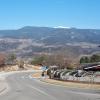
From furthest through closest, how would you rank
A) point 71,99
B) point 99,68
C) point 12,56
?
point 12,56 < point 99,68 < point 71,99

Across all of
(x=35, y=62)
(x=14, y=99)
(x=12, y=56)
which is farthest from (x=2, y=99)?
(x=35, y=62)

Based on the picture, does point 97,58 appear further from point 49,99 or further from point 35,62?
point 49,99

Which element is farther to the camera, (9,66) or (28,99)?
(9,66)

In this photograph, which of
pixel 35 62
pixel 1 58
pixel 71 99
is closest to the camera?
pixel 71 99

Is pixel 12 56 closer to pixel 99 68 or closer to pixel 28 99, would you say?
pixel 99 68

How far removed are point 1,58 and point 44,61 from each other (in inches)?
1313

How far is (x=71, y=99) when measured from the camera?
28547mm

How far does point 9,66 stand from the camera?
513 feet

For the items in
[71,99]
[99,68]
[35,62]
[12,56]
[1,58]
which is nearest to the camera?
[71,99]

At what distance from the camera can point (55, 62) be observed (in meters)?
180

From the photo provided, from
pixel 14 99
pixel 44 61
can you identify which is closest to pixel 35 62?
pixel 44 61

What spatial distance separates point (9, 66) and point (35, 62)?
41.8 metres

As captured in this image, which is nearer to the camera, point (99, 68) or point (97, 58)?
point (99, 68)

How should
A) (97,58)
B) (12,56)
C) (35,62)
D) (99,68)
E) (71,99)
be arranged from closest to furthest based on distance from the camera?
(71,99) → (99,68) → (97,58) → (12,56) → (35,62)
